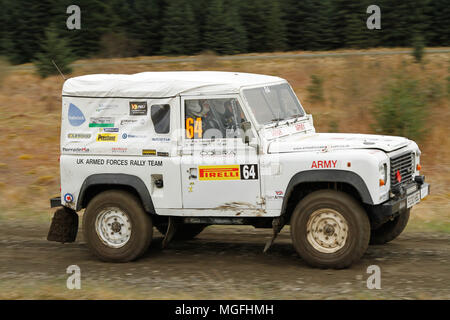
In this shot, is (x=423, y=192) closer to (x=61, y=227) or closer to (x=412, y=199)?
(x=412, y=199)

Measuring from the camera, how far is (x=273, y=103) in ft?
29.4

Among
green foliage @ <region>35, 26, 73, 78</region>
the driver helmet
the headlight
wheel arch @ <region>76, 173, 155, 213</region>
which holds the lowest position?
wheel arch @ <region>76, 173, 155, 213</region>

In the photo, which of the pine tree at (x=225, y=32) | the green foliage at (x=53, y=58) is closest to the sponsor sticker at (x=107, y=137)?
the green foliage at (x=53, y=58)

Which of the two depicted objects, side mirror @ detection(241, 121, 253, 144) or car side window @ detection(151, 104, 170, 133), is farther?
car side window @ detection(151, 104, 170, 133)

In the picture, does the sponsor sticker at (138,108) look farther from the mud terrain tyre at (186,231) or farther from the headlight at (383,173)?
the headlight at (383,173)

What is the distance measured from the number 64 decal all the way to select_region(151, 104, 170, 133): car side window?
1.13 m

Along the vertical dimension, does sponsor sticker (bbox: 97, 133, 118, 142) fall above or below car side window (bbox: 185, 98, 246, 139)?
below

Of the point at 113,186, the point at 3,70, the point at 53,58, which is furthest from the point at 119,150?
the point at 53,58

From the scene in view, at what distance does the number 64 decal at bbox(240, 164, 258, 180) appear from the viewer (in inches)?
325

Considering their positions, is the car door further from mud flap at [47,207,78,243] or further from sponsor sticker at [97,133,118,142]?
mud flap at [47,207,78,243]

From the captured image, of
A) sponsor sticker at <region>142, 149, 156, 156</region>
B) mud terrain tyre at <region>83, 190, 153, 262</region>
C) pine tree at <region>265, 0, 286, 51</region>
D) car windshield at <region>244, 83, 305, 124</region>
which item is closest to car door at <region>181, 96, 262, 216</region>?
car windshield at <region>244, 83, 305, 124</region>

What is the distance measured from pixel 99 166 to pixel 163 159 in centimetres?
91

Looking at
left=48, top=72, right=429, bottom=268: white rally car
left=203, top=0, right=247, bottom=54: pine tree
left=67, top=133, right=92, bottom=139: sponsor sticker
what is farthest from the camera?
left=203, top=0, right=247, bottom=54: pine tree

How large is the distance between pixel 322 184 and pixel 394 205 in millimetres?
893
